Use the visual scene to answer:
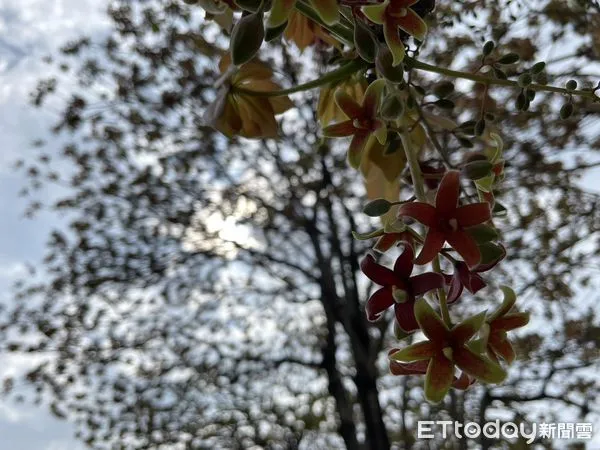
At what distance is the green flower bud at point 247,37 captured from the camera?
0.32m

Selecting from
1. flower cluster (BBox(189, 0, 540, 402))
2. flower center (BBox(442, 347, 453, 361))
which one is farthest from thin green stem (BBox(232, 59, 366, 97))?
flower center (BBox(442, 347, 453, 361))

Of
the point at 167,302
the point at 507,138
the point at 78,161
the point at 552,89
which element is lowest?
the point at 552,89

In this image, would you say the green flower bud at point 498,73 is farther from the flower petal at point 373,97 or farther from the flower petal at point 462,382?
the flower petal at point 462,382

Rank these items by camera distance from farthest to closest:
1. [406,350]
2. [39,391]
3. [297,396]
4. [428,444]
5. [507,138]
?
[297,396], [39,391], [428,444], [507,138], [406,350]

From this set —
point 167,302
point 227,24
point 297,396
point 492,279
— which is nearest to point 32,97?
point 167,302

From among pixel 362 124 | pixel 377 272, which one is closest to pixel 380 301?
pixel 377 272

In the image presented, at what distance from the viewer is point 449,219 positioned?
322 millimetres

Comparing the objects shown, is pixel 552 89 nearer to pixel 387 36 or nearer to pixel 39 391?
pixel 387 36

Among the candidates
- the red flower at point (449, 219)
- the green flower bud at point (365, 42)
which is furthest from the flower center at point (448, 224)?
the green flower bud at point (365, 42)

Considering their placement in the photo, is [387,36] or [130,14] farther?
[130,14]

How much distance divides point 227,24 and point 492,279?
338 centimetres

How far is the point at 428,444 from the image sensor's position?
10.7 feet

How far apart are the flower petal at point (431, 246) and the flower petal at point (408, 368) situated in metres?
0.06

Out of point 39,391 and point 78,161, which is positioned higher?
point 78,161
